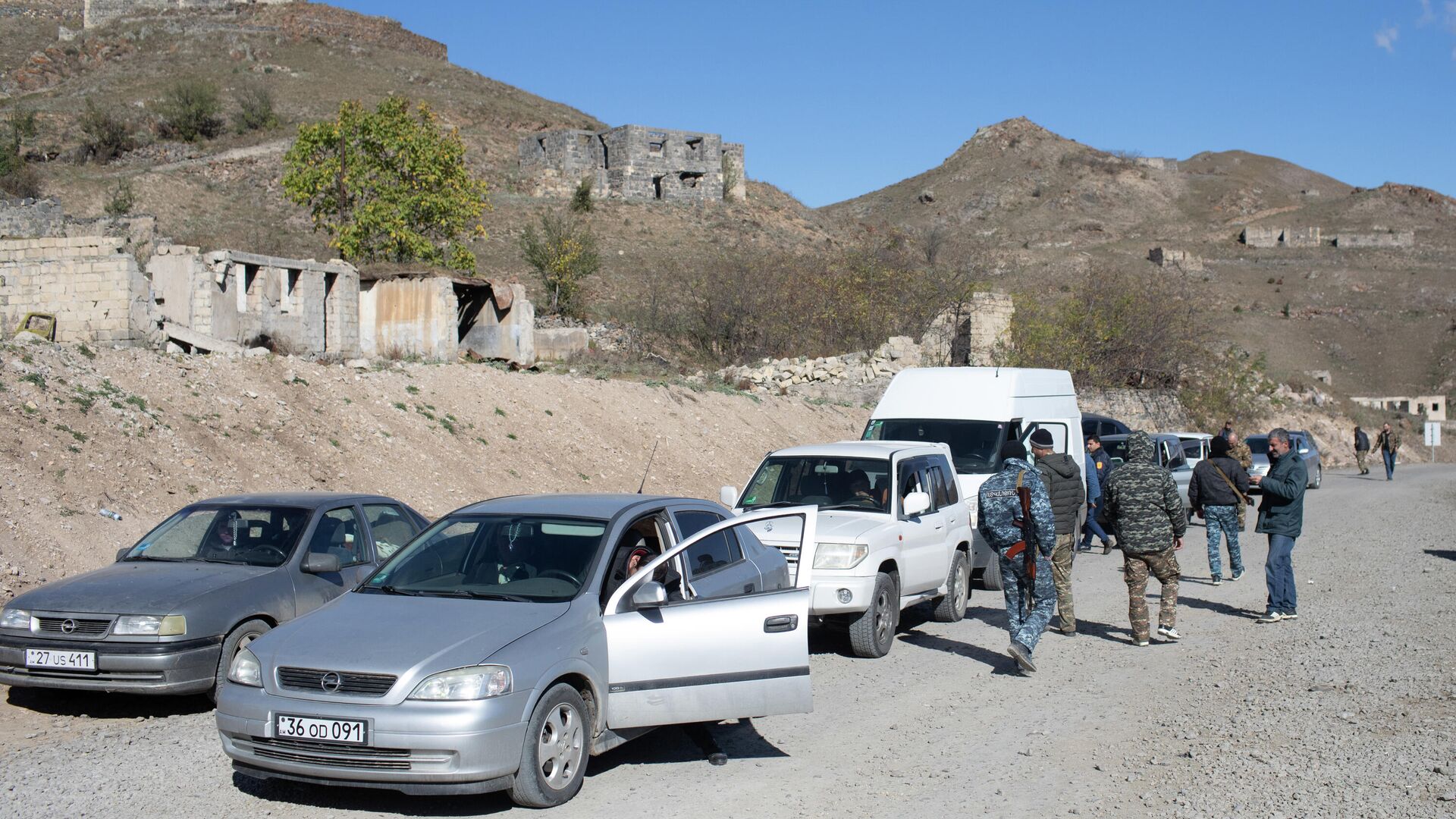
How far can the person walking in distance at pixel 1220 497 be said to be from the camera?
1375 centimetres

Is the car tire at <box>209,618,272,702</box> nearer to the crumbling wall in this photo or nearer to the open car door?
the open car door

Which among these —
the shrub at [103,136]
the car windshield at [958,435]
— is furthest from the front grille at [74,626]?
the shrub at [103,136]

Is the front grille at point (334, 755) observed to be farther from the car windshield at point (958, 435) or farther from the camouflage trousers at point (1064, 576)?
the car windshield at point (958, 435)

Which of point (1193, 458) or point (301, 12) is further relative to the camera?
point (301, 12)

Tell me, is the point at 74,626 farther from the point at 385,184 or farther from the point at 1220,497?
the point at 385,184

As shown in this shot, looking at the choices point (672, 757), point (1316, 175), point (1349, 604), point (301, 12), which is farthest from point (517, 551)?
point (1316, 175)

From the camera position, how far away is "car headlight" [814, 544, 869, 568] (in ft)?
30.1

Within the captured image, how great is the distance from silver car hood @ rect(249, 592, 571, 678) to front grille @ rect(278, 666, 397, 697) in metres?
0.03

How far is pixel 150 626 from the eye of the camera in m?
7.14

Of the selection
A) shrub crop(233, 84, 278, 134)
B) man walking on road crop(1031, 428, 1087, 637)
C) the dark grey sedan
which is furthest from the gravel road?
shrub crop(233, 84, 278, 134)

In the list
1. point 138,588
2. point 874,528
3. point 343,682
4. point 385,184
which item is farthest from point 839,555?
point 385,184

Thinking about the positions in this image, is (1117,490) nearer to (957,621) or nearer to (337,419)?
(957,621)

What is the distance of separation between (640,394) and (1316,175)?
152994mm

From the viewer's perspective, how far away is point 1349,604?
11.9 metres
